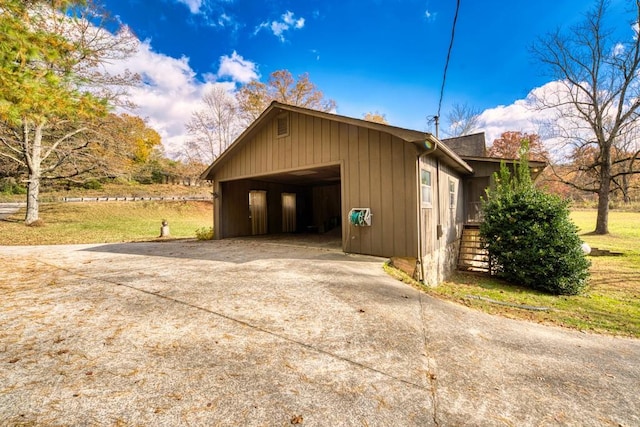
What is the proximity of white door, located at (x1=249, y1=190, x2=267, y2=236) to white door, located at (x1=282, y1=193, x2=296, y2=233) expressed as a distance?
3.63ft

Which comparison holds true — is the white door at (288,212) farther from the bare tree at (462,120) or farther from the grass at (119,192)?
the bare tree at (462,120)

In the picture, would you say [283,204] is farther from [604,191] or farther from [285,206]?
[604,191]

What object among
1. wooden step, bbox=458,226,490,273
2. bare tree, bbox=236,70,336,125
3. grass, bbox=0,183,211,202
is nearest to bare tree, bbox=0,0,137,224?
grass, bbox=0,183,211,202

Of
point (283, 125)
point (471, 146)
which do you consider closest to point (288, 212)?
point (283, 125)

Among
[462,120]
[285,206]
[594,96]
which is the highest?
[462,120]

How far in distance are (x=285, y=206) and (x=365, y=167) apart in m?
6.75

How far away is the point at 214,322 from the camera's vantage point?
106 inches

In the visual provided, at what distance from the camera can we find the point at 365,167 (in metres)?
6.32

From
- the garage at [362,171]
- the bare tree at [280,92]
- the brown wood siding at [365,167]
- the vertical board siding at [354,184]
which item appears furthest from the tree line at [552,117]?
the vertical board siding at [354,184]

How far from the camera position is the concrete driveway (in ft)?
5.11

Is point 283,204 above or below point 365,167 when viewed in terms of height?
below

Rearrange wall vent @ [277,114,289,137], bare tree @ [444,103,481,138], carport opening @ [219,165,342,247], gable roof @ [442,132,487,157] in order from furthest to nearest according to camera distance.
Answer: bare tree @ [444,103,481,138] → gable roof @ [442,132,487,157] → carport opening @ [219,165,342,247] → wall vent @ [277,114,289,137]

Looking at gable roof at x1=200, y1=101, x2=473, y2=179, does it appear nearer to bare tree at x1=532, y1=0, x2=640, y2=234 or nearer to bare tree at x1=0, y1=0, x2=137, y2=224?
bare tree at x1=0, y1=0, x2=137, y2=224

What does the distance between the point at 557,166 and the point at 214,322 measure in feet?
64.9
